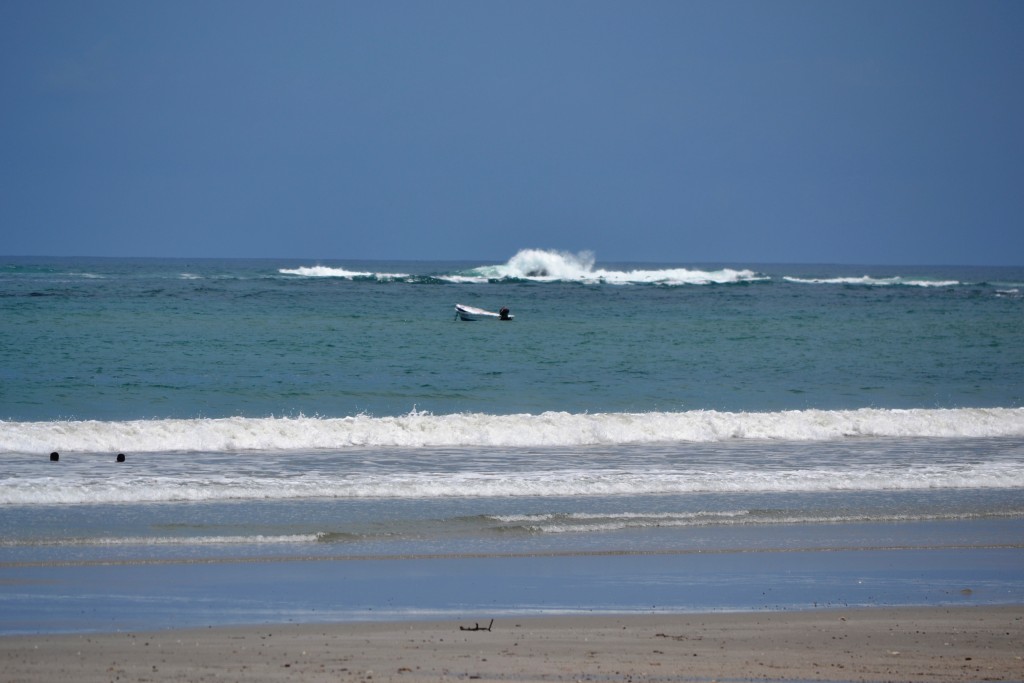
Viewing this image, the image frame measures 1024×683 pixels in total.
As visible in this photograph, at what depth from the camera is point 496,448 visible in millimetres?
16016

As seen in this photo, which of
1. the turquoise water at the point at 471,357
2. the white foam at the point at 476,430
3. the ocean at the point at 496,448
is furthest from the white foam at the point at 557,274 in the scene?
the white foam at the point at 476,430

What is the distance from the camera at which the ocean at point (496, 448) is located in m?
9.67

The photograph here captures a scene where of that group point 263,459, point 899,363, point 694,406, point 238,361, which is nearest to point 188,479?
point 263,459

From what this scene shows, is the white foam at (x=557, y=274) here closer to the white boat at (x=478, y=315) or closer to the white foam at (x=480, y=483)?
the white boat at (x=478, y=315)

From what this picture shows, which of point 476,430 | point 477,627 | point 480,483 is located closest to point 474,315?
point 476,430

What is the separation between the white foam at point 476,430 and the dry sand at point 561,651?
349 inches

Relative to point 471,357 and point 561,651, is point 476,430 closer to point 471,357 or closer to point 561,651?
point 561,651

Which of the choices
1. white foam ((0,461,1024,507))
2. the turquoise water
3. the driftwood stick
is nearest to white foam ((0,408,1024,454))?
white foam ((0,461,1024,507))

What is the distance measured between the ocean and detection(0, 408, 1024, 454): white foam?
52 mm

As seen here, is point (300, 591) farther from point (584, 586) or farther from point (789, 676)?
point (789, 676)

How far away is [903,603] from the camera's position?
7930mm

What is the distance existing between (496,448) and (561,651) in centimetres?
943

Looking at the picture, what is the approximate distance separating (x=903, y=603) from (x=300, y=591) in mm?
4622

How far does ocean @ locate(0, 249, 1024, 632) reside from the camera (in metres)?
9.67
